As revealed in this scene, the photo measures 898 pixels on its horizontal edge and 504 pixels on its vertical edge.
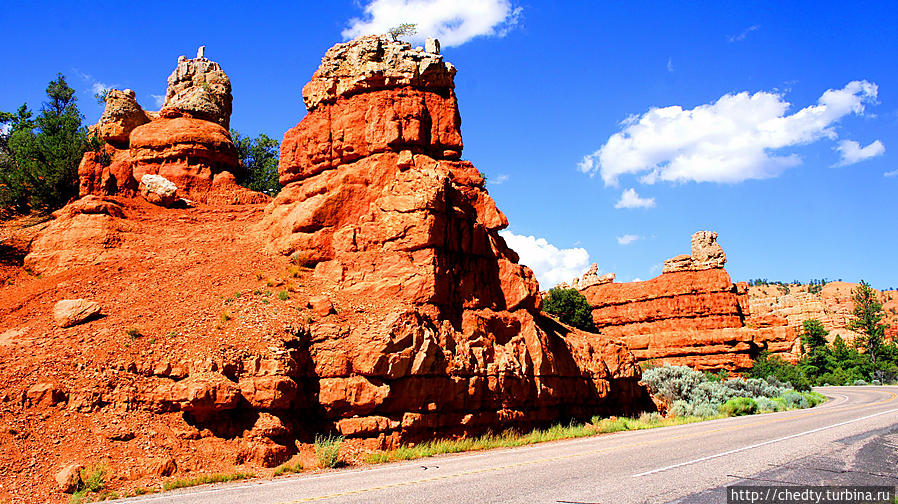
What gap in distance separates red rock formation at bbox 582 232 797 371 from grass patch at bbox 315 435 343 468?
4200 centimetres

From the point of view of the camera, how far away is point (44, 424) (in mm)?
12945

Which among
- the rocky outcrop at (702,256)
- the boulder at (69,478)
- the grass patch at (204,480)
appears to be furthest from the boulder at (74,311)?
the rocky outcrop at (702,256)

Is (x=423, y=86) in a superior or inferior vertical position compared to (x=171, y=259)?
A: superior

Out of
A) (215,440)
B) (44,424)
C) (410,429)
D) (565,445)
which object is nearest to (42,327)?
(44,424)

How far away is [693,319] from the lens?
52.3m

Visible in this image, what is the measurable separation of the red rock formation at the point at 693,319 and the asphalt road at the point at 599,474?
34.0m

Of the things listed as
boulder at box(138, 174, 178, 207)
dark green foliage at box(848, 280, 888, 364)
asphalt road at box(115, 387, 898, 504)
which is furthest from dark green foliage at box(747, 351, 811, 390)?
boulder at box(138, 174, 178, 207)

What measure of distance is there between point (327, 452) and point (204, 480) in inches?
117

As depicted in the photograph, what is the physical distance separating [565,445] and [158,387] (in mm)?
11358

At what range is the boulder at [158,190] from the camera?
2517 cm

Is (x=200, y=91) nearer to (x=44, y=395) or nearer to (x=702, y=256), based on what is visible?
(x=44, y=395)

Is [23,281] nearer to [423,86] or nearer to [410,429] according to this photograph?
[410,429]

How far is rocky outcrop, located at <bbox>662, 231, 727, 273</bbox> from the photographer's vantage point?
179 ft

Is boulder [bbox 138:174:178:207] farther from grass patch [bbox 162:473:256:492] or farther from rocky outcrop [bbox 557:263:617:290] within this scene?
rocky outcrop [bbox 557:263:617:290]
